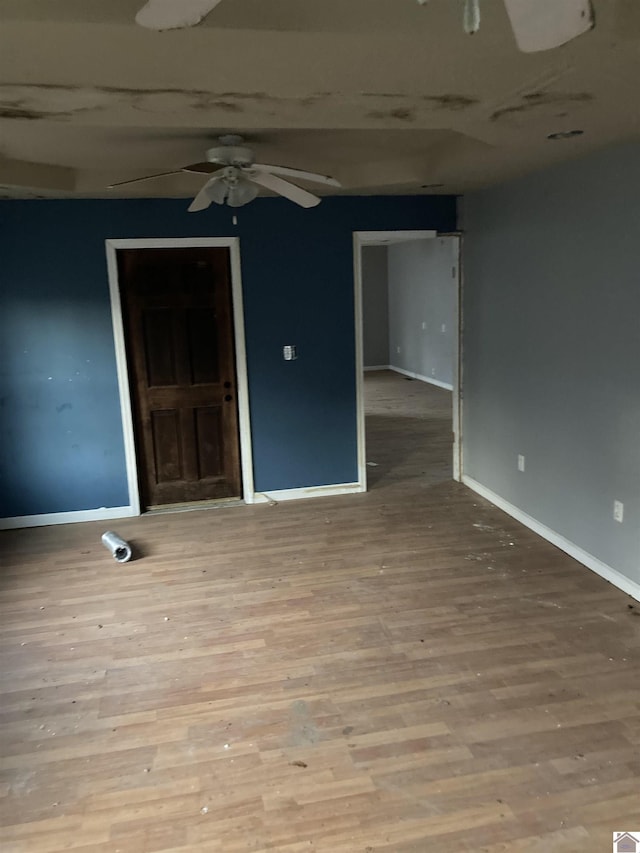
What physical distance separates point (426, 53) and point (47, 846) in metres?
2.62

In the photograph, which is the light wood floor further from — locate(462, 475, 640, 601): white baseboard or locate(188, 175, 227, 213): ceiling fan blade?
locate(188, 175, 227, 213): ceiling fan blade

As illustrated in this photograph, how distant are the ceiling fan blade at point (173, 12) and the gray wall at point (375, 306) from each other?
10.5m

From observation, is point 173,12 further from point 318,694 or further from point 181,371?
point 181,371

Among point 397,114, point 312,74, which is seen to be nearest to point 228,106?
point 312,74

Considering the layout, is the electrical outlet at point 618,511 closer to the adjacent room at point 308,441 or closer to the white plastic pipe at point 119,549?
the adjacent room at point 308,441

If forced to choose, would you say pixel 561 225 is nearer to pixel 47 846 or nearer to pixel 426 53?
pixel 426 53

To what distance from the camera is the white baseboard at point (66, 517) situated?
4.91m

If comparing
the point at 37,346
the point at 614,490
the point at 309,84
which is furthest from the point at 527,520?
the point at 37,346

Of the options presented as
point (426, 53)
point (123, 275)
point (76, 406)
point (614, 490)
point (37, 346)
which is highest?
point (426, 53)

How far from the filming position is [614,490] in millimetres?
3598

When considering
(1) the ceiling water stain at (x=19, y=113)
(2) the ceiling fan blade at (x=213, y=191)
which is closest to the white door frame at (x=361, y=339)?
(2) the ceiling fan blade at (x=213, y=191)

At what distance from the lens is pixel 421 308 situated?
1047 centimetres

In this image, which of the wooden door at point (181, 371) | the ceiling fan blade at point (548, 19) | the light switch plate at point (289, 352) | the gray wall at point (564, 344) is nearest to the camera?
the ceiling fan blade at point (548, 19)

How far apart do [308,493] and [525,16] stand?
14.3 feet
